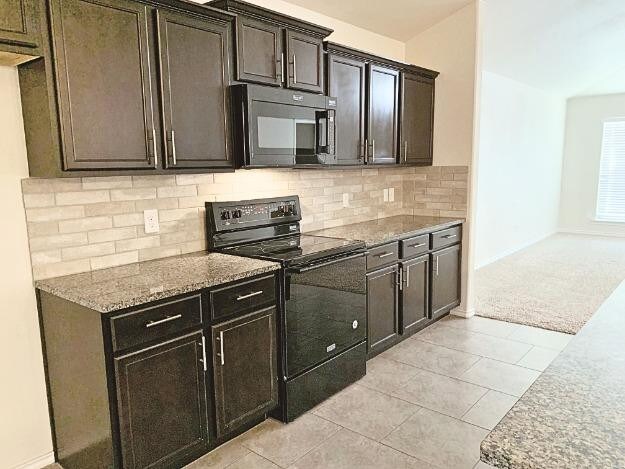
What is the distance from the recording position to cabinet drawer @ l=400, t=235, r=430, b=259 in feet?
12.3

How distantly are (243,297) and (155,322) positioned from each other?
19.8 inches

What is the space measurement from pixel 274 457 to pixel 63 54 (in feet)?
7.06

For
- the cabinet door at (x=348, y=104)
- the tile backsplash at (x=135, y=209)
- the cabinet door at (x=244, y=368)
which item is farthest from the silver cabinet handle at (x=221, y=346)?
the cabinet door at (x=348, y=104)

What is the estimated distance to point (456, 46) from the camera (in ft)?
14.4

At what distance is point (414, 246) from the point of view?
152 inches

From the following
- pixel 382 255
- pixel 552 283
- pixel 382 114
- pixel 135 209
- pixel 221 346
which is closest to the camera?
pixel 221 346

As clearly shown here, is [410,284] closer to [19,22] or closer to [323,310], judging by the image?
[323,310]

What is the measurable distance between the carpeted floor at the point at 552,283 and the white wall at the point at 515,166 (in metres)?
0.37

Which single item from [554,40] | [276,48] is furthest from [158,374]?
[554,40]

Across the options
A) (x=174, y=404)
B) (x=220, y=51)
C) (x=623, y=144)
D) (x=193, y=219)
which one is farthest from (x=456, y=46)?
(x=623, y=144)

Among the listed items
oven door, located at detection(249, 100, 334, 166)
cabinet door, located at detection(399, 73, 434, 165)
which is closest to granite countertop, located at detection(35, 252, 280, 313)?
oven door, located at detection(249, 100, 334, 166)

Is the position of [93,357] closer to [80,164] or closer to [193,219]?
[80,164]

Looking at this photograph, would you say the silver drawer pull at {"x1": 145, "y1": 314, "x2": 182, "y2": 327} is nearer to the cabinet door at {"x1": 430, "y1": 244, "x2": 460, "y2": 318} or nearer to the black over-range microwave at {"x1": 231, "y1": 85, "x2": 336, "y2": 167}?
the black over-range microwave at {"x1": 231, "y1": 85, "x2": 336, "y2": 167}

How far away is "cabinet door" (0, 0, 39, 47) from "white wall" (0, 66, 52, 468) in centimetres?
32
